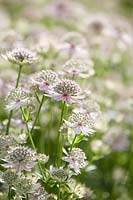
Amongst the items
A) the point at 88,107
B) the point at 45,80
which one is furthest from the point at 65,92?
the point at 88,107

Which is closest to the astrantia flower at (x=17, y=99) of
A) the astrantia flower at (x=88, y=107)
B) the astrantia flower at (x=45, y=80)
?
the astrantia flower at (x=45, y=80)

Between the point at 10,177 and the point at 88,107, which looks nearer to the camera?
the point at 10,177

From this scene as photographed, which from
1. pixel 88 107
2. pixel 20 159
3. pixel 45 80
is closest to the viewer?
pixel 20 159

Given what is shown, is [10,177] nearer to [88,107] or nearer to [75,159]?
[75,159]

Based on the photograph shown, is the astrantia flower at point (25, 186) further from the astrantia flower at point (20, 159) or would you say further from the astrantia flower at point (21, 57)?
the astrantia flower at point (21, 57)

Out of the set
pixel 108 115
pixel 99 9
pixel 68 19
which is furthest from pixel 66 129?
pixel 99 9

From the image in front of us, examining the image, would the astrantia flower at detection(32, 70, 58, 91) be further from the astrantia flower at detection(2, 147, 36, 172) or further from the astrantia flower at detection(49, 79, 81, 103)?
the astrantia flower at detection(2, 147, 36, 172)
